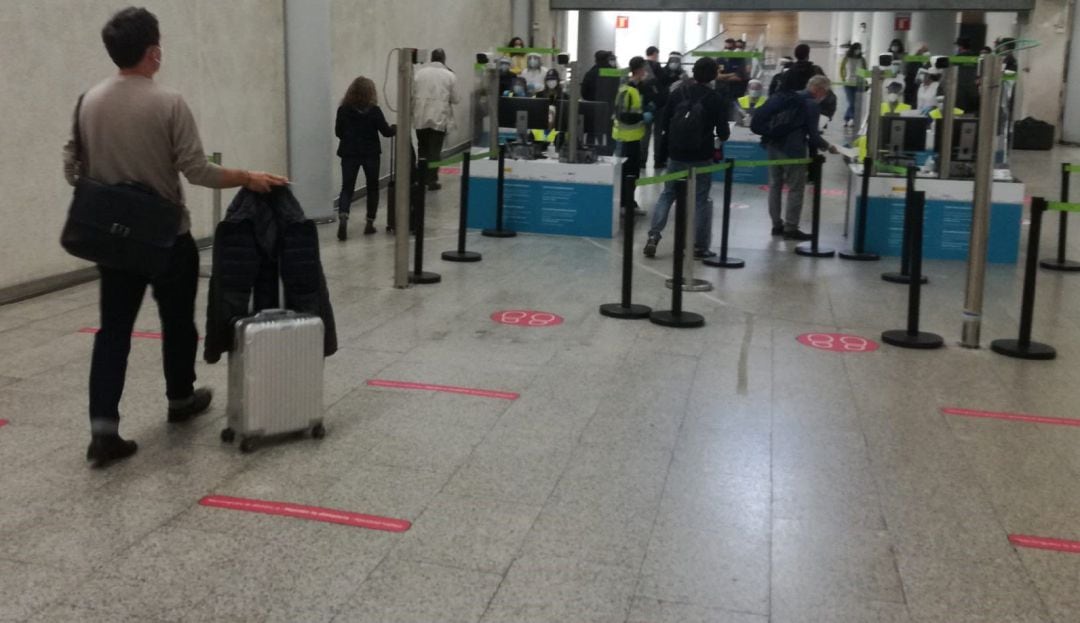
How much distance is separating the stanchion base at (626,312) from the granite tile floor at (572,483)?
0.11 metres

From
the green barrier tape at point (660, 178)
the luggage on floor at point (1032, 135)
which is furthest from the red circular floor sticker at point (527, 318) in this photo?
the luggage on floor at point (1032, 135)

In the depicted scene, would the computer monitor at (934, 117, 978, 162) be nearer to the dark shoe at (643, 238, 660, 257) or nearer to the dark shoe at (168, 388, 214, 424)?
the dark shoe at (643, 238, 660, 257)

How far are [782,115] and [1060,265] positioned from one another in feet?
9.13

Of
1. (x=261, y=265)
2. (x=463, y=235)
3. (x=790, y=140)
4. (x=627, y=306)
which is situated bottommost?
(x=627, y=306)

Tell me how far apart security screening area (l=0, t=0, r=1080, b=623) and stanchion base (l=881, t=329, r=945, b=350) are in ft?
0.10

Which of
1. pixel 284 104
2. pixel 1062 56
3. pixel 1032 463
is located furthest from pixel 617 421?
pixel 1062 56

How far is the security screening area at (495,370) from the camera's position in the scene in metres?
3.61

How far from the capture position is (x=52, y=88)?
7.67 m

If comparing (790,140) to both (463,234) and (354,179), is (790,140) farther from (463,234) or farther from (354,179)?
(354,179)

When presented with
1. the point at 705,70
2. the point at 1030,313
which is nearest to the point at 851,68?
the point at 705,70

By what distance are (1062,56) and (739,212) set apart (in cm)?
1207

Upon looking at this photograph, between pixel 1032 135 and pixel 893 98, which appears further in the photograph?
pixel 1032 135

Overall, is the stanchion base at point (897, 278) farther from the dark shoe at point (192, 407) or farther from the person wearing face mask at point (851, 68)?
the person wearing face mask at point (851, 68)

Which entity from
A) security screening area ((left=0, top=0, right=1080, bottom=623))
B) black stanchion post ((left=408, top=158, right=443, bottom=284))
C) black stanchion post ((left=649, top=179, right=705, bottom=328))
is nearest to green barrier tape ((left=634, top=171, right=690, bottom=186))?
security screening area ((left=0, top=0, right=1080, bottom=623))
